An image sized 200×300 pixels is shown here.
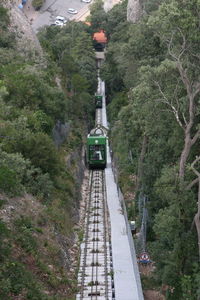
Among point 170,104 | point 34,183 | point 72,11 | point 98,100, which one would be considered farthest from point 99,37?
point 170,104

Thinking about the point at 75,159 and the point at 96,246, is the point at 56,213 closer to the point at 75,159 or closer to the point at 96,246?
the point at 96,246

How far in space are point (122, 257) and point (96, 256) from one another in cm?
155

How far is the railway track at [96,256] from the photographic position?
29484 mm

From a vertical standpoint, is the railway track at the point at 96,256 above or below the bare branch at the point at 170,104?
below

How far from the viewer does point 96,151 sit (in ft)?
194

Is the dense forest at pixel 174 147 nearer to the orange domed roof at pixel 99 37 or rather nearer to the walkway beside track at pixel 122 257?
the walkway beside track at pixel 122 257

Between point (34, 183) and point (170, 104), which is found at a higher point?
point (170, 104)

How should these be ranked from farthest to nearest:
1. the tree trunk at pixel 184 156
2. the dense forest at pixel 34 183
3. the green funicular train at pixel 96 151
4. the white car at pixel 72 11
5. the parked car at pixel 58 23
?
the white car at pixel 72 11 < the parked car at pixel 58 23 < the green funicular train at pixel 96 151 < the tree trunk at pixel 184 156 < the dense forest at pixel 34 183

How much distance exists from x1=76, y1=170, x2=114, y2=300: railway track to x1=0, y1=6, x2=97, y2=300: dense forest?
0.76m

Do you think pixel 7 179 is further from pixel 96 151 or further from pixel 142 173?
pixel 96 151

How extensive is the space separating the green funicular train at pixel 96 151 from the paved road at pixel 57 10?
75.7 metres

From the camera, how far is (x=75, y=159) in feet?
188

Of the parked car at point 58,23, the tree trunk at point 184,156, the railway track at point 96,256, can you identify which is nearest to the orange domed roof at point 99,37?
the parked car at point 58,23

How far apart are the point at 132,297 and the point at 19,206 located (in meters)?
8.42
